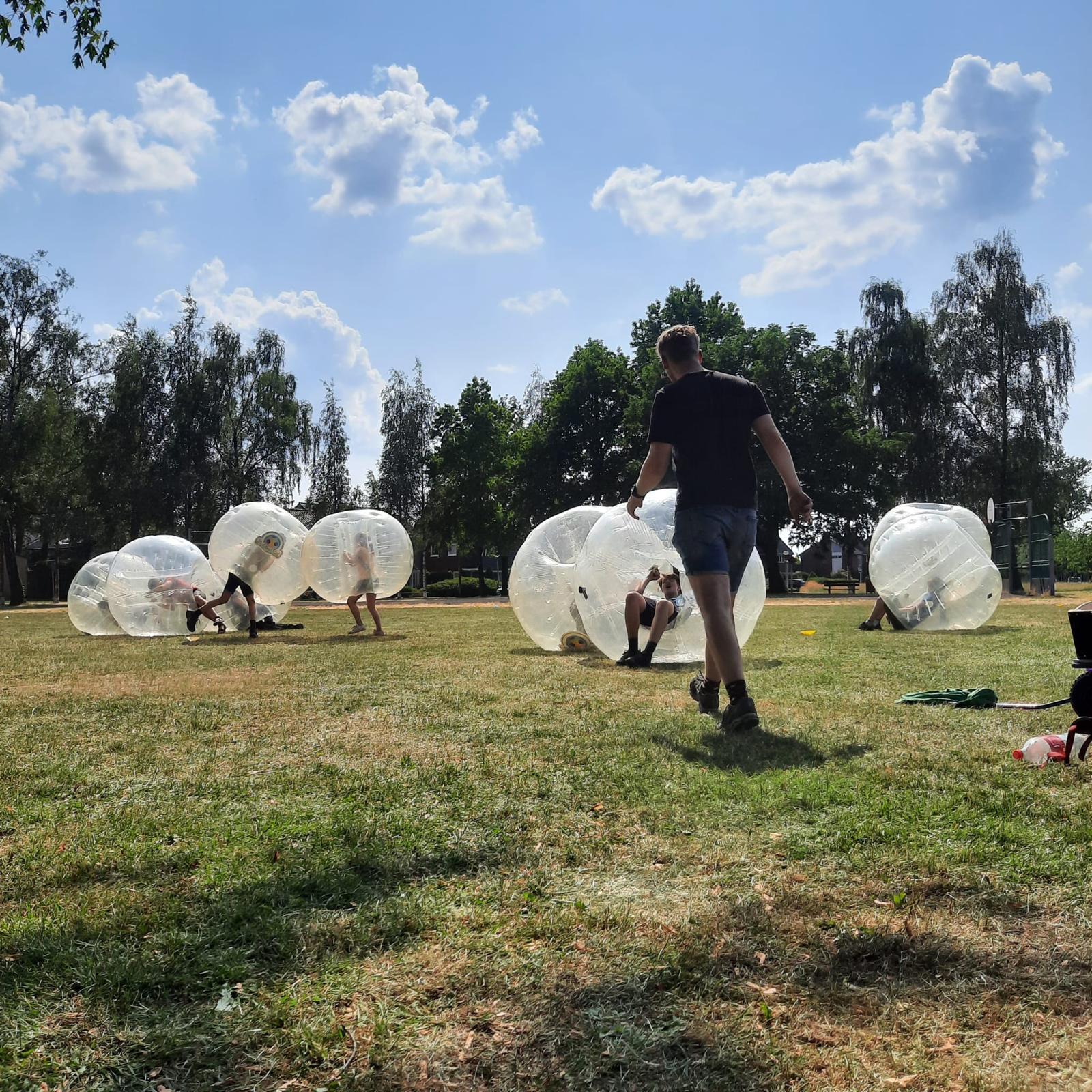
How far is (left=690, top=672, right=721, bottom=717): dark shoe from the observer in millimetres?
5867

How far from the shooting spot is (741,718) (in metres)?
5.08

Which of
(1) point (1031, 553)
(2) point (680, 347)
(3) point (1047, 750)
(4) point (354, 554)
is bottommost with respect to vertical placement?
(3) point (1047, 750)

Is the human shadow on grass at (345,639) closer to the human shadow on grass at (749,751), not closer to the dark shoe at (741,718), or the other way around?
the dark shoe at (741,718)

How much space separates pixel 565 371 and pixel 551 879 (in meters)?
45.0

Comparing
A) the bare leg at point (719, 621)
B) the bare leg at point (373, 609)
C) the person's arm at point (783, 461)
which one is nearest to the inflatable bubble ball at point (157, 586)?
the bare leg at point (373, 609)

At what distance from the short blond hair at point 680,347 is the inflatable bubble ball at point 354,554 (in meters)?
9.66

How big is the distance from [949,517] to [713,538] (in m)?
11.4

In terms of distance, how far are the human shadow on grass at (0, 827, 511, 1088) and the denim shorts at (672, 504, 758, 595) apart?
293 centimetres

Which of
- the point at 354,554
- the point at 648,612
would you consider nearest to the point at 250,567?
the point at 354,554

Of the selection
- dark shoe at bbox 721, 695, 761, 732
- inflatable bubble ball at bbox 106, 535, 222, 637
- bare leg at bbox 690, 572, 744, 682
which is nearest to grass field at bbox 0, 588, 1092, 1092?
dark shoe at bbox 721, 695, 761, 732

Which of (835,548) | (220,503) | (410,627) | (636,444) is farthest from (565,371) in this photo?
(835,548)

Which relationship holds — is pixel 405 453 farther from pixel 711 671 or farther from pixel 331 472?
pixel 711 671

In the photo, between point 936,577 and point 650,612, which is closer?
point 650,612

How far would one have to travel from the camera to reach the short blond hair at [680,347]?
5945 mm
